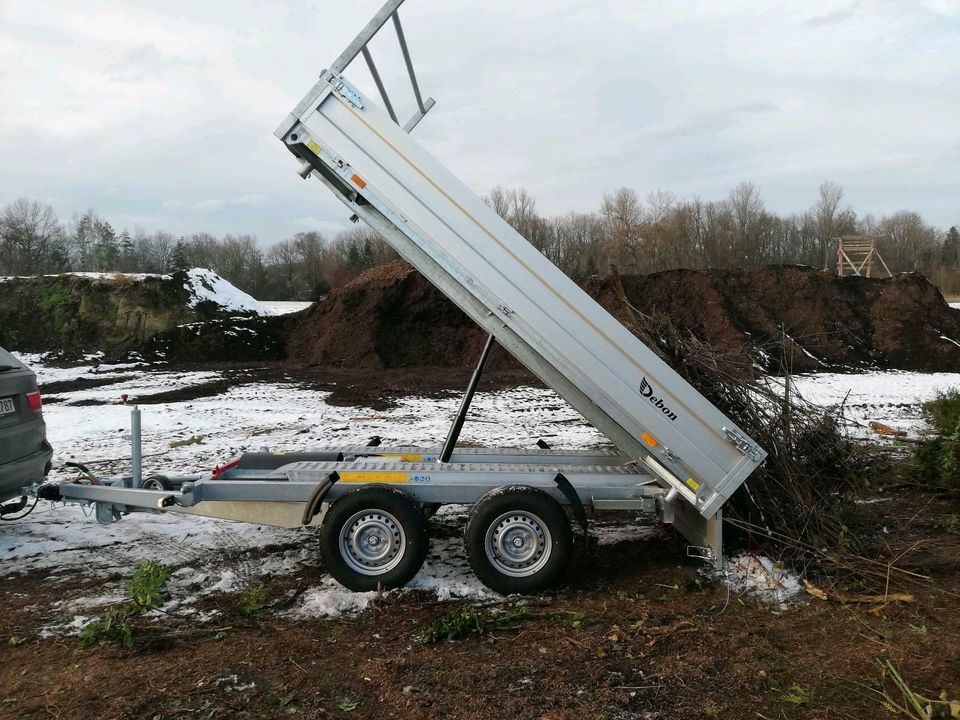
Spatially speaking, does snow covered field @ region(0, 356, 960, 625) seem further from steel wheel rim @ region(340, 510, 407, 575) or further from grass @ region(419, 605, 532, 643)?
grass @ region(419, 605, 532, 643)

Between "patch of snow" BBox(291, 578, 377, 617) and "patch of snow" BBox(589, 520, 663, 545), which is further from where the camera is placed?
"patch of snow" BBox(589, 520, 663, 545)

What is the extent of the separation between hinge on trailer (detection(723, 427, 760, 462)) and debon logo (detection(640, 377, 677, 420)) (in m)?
0.38

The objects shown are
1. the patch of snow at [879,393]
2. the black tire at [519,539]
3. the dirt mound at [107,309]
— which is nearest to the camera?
the black tire at [519,539]

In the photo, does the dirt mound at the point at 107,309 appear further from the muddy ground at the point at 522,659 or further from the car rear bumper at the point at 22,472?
the muddy ground at the point at 522,659

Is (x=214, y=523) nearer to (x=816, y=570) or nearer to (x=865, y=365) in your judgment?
(x=816, y=570)

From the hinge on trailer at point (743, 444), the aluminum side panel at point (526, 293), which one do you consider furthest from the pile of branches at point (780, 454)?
the aluminum side panel at point (526, 293)

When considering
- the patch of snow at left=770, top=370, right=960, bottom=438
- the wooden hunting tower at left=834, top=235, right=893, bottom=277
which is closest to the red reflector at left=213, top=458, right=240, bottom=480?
the patch of snow at left=770, top=370, right=960, bottom=438

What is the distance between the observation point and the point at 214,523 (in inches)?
251

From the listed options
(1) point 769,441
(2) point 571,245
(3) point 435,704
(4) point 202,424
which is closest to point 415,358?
(4) point 202,424

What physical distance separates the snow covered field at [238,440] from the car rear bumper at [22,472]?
0.71m

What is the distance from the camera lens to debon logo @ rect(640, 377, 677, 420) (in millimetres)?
4477

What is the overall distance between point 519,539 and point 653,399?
4.49 feet

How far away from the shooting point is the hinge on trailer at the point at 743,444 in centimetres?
444

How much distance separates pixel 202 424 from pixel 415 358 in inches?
352
